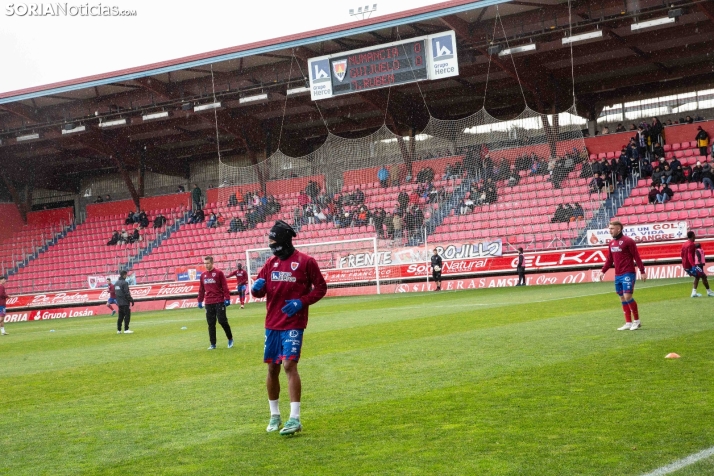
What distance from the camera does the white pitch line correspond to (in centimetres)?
540

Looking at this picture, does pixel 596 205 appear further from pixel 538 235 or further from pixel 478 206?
pixel 478 206

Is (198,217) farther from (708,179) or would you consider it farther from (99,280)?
(708,179)

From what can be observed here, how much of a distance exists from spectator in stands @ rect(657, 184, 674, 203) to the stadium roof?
6.22m

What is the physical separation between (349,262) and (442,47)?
9.72 meters

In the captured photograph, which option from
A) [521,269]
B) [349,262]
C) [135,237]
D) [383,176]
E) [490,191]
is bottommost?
[521,269]

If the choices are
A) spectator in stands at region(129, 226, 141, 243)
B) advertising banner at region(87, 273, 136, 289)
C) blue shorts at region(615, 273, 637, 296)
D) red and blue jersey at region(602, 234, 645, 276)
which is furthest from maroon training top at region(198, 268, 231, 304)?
spectator in stands at region(129, 226, 141, 243)

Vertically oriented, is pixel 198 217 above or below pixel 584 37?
below

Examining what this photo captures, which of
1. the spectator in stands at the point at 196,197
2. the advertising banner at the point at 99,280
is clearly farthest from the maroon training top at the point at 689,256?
the spectator in stands at the point at 196,197

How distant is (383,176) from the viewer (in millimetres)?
36656

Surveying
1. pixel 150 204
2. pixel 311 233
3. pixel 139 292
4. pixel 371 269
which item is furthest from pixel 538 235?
pixel 150 204

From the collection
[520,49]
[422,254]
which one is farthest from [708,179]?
[422,254]

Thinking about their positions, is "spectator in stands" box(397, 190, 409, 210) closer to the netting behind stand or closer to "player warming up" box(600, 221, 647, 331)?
the netting behind stand

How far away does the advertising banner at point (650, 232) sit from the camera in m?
30.1

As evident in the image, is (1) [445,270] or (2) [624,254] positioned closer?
(2) [624,254]
